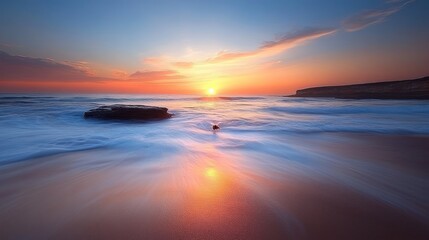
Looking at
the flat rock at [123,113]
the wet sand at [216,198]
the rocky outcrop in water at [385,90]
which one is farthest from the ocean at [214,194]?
the rocky outcrop in water at [385,90]

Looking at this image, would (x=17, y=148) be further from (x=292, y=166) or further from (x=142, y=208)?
(x=292, y=166)

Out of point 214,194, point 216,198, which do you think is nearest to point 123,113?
point 214,194

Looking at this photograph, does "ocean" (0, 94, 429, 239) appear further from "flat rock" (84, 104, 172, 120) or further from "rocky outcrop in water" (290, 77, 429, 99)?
"rocky outcrop in water" (290, 77, 429, 99)

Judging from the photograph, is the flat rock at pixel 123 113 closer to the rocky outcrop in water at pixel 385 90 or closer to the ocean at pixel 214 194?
the ocean at pixel 214 194

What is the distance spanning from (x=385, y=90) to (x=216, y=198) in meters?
59.9

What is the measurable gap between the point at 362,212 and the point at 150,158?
10.8ft

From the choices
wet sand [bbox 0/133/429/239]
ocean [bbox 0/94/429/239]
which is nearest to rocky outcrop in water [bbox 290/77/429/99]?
ocean [bbox 0/94/429/239]

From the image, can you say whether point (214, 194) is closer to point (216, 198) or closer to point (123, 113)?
point (216, 198)

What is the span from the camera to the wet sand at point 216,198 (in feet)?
5.68

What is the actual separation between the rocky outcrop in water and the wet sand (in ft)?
158

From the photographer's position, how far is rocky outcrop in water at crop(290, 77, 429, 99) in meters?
39.4

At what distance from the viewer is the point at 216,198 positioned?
2.31 metres

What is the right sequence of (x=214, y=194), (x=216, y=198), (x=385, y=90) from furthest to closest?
(x=385, y=90)
(x=214, y=194)
(x=216, y=198)

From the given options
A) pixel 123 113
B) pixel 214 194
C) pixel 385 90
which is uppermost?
pixel 385 90
